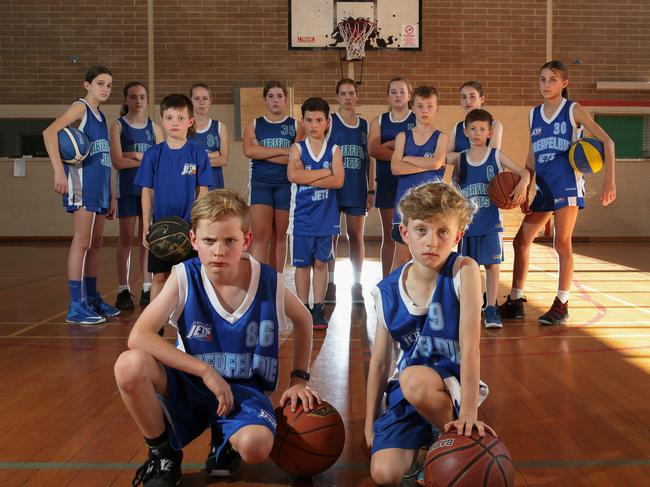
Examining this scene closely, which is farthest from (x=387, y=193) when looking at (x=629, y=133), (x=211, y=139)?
(x=629, y=133)

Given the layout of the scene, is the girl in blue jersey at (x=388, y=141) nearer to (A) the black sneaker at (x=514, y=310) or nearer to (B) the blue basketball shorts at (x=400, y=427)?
(A) the black sneaker at (x=514, y=310)

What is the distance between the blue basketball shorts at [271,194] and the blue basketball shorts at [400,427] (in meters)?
3.14

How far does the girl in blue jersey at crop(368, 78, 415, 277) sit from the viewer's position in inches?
216

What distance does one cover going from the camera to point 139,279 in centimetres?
740

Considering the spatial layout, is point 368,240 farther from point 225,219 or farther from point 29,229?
point 225,219

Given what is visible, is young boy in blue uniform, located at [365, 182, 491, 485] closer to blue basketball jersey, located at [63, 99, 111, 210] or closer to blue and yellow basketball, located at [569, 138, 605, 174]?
blue and yellow basketball, located at [569, 138, 605, 174]

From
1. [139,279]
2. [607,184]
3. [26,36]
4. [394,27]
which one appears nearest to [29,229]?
[26,36]

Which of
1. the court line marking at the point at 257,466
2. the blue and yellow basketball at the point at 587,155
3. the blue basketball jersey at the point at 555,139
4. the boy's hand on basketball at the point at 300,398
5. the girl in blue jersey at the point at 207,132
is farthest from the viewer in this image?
the girl in blue jersey at the point at 207,132

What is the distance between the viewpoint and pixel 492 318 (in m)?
4.77

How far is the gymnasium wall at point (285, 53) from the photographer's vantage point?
1113cm

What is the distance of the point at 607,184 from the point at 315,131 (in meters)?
1.89

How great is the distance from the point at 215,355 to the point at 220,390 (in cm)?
22

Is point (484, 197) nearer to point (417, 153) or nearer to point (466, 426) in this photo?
point (417, 153)

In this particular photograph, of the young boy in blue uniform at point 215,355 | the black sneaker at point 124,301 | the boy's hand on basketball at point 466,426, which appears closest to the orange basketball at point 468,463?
the boy's hand on basketball at point 466,426
